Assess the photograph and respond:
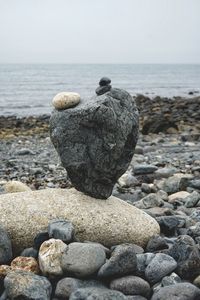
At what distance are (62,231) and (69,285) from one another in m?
0.80

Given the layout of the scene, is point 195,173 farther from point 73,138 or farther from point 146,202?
point 73,138

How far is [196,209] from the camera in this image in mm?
7027

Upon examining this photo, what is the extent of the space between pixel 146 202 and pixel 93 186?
1.67 meters

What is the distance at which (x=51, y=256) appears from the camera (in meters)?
4.59

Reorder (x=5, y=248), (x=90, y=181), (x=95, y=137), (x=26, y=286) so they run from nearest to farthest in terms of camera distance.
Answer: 1. (x=26, y=286)
2. (x=5, y=248)
3. (x=95, y=137)
4. (x=90, y=181)

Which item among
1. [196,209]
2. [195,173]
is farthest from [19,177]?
[196,209]

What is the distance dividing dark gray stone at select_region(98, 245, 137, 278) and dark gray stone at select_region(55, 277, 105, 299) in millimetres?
102

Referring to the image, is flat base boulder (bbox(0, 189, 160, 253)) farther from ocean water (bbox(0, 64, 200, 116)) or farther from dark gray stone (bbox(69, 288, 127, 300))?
ocean water (bbox(0, 64, 200, 116))

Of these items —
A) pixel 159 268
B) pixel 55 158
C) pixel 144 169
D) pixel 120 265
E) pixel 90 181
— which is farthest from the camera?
pixel 55 158

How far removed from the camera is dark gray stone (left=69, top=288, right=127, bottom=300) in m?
3.79

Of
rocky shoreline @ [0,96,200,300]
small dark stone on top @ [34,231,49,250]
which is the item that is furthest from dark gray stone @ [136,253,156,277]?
small dark stone on top @ [34,231,49,250]

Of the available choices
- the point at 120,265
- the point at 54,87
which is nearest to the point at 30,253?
the point at 120,265

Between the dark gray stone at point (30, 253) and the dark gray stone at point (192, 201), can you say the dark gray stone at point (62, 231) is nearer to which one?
the dark gray stone at point (30, 253)

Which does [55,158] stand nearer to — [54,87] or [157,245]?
[157,245]
